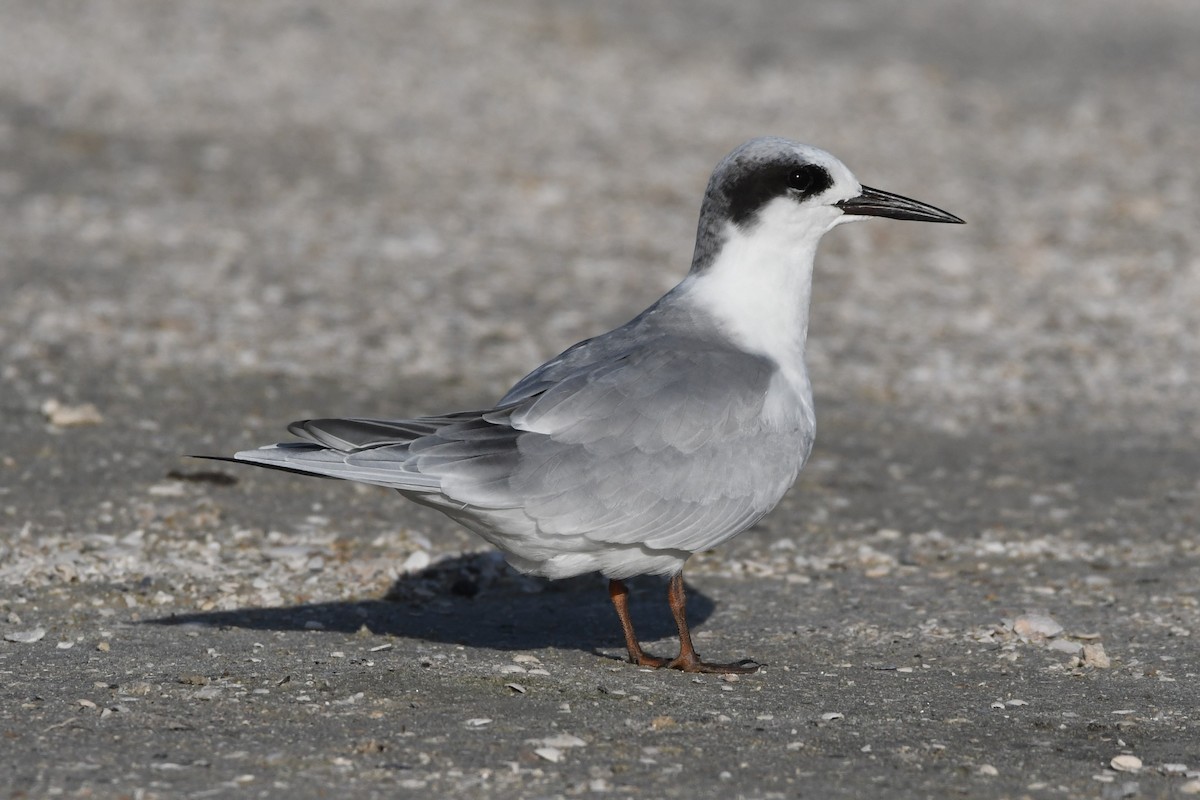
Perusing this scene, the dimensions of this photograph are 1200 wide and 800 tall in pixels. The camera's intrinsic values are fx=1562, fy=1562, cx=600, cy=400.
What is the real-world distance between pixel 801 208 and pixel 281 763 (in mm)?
2406

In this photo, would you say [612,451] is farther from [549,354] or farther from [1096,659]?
[549,354]

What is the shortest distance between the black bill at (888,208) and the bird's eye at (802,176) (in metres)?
0.14

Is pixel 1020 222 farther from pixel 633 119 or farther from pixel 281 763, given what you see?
pixel 281 763

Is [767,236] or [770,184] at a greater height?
[770,184]

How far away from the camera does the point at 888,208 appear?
510 centimetres

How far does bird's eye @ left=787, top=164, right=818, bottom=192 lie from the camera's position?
4.95m

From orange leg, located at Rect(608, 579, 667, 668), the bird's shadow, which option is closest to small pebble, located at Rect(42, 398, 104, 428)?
the bird's shadow

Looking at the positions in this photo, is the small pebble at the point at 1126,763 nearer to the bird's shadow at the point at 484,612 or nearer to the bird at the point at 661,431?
Result: the bird at the point at 661,431

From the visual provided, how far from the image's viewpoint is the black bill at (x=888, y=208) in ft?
16.6

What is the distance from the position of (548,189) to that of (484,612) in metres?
→ 5.88

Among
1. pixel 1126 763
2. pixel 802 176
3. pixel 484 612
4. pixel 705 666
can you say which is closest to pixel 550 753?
pixel 705 666

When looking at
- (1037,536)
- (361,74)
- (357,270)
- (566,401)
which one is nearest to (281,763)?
(566,401)

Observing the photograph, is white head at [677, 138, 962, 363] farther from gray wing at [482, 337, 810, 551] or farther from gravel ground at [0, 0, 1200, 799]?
gravel ground at [0, 0, 1200, 799]

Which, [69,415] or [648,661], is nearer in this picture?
[648,661]
